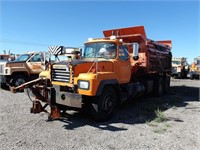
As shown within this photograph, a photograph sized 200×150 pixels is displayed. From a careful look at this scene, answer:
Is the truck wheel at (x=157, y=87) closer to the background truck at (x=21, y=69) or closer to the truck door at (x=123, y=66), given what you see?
the truck door at (x=123, y=66)

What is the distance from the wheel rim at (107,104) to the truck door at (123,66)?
948 millimetres

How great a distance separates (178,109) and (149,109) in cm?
115

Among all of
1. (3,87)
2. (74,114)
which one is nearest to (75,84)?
(74,114)

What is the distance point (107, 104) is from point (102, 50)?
190 cm

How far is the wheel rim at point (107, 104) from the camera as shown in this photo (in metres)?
6.53

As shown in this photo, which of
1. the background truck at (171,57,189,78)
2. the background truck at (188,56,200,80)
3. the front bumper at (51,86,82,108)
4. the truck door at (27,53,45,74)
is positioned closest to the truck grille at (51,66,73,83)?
the front bumper at (51,86,82,108)

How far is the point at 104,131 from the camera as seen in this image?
566cm

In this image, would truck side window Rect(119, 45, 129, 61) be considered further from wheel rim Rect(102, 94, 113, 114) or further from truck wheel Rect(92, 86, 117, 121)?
wheel rim Rect(102, 94, 113, 114)

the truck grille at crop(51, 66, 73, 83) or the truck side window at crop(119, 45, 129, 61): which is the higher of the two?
the truck side window at crop(119, 45, 129, 61)

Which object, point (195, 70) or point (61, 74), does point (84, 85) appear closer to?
point (61, 74)

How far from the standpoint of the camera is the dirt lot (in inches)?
187

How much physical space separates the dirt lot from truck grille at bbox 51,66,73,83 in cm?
123

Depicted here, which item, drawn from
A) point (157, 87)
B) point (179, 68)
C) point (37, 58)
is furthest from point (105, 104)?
point (179, 68)

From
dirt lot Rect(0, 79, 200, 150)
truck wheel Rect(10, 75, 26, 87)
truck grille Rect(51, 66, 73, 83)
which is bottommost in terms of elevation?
dirt lot Rect(0, 79, 200, 150)
